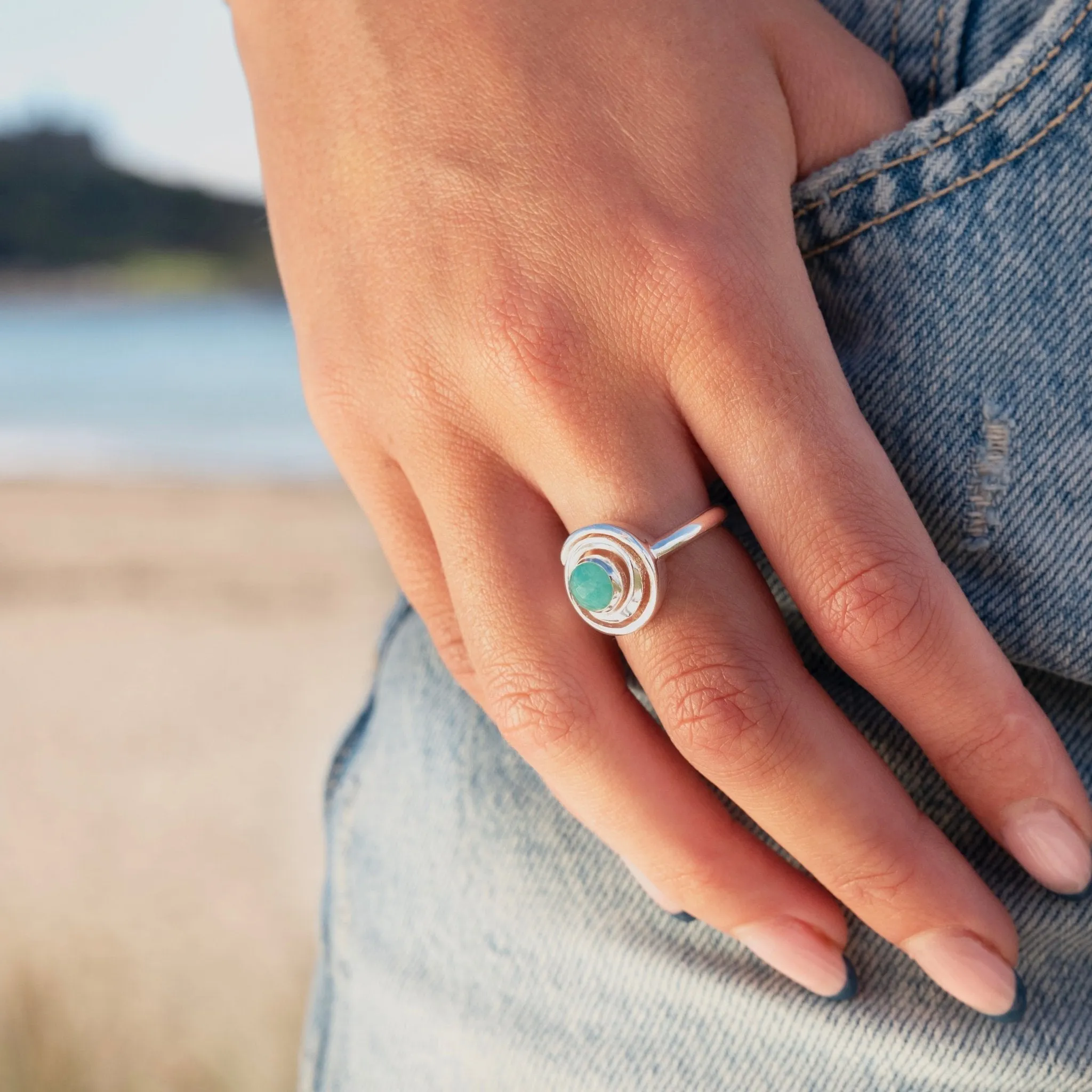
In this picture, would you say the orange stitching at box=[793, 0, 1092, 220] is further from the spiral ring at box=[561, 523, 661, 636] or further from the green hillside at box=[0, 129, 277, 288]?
the green hillside at box=[0, 129, 277, 288]

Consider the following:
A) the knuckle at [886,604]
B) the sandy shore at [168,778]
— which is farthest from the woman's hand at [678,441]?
the sandy shore at [168,778]

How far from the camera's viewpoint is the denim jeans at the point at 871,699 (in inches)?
28.0

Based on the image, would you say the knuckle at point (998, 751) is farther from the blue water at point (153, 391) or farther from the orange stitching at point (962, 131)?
the blue water at point (153, 391)

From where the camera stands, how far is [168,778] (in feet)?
11.4

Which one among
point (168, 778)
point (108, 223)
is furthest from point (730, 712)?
point (108, 223)

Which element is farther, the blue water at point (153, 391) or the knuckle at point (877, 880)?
the blue water at point (153, 391)

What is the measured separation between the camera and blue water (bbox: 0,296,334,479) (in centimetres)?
718

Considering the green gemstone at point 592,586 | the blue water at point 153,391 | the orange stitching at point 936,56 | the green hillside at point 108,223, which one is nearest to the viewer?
the green gemstone at point 592,586

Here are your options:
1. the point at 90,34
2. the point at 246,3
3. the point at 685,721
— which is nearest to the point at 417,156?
the point at 246,3

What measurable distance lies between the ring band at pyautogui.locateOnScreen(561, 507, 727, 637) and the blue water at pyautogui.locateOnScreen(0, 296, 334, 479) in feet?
19.6

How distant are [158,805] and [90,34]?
1440cm

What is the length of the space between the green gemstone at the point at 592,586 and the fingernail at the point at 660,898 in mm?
222

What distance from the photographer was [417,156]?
0.74m

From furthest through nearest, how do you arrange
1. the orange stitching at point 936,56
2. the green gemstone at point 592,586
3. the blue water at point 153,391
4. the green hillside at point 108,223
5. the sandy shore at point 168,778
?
the green hillside at point 108,223, the blue water at point 153,391, the sandy shore at point 168,778, the orange stitching at point 936,56, the green gemstone at point 592,586
